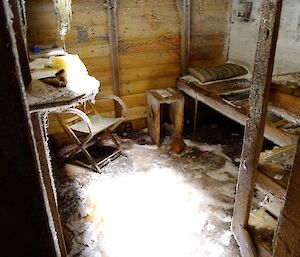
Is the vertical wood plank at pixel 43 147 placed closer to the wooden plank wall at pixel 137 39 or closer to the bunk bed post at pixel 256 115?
the bunk bed post at pixel 256 115

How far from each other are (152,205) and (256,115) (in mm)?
1968

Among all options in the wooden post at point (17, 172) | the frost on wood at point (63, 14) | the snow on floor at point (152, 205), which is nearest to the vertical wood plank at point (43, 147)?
the snow on floor at point (152, 205)

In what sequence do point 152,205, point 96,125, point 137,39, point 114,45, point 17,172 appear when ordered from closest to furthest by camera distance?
point 17,172, point 152,205, point 96,125, point 114,45, point 137,39

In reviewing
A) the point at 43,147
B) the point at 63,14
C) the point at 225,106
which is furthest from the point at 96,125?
the point at 43,147

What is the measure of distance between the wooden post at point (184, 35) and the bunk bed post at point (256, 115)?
316 cm

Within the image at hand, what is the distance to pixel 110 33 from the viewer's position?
464 cm

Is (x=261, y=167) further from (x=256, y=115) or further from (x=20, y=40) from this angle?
(x=20, y=40)

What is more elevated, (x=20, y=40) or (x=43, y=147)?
(x=20, y=40)

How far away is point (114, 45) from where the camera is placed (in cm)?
473

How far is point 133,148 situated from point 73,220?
1.77 metres

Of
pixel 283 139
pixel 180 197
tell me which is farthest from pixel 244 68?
pixel 180 197

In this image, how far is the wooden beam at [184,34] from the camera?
15.9 ft

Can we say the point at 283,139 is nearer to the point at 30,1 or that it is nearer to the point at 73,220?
the point at 73,220

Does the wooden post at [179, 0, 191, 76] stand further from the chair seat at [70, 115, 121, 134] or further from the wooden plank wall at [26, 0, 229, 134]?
the chair seat at [70, 115, 121, 134]
